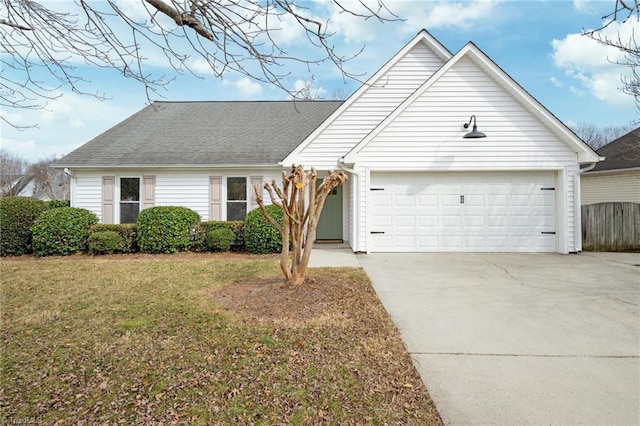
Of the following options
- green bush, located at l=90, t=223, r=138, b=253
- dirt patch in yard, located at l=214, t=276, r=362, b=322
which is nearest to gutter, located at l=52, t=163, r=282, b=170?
green bush, located at l=90, t=223, r=138, b=253

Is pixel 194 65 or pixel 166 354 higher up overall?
pixel 194 65

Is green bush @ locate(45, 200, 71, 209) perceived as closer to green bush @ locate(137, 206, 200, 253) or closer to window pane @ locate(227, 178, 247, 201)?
green bush @ locate(137, 206, 200, 253)

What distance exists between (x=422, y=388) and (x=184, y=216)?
945cm

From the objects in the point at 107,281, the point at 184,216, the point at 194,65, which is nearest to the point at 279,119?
the point at 184,216

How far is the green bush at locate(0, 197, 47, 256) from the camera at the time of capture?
33.9 feet

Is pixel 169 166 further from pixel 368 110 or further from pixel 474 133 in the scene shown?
pixel 474 133

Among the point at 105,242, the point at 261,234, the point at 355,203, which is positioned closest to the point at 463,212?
the point at 355,203

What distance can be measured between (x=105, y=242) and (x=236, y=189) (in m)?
4.29

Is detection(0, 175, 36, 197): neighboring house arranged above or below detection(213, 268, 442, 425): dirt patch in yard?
above

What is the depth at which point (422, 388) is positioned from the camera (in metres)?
3.00

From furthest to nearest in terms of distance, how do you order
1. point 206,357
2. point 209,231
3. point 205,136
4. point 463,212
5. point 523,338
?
point 205,136, point 209,231, point 463,212, point 523,338, point 206,357

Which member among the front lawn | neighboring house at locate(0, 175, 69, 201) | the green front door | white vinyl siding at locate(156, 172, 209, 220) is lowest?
the front lawn

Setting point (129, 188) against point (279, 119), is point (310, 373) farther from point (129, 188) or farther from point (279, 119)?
point (279, 119)

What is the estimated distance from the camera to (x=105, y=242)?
34.2ft
